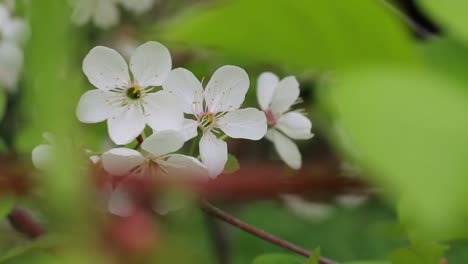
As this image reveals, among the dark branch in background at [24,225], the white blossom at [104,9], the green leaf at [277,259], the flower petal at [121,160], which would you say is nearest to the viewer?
the flower petal at [121,160]

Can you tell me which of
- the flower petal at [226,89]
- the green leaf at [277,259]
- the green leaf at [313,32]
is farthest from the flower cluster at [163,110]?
the green leaf at [313,32]

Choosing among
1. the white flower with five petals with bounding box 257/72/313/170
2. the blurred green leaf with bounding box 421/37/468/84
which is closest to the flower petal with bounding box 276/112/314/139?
the white flower with five petals with bounding box 257/72/313/170

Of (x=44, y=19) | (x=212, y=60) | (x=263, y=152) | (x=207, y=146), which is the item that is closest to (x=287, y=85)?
(x=207, y=146)

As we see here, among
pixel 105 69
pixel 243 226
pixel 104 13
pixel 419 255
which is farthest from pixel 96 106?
pixel 104 13

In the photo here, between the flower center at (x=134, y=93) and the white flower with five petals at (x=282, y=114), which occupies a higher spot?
the white flower with five petals at (x=282, y=114)

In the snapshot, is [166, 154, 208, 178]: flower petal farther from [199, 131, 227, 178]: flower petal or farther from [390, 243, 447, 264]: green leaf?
[390, 243, 447, 264]: green leaf

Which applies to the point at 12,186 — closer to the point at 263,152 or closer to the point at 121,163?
the point at 121,163

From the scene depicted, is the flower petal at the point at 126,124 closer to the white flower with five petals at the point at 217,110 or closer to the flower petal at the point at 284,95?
the white flower with five petals at the point at 217,110

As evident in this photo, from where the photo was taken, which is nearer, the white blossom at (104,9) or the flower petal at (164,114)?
the flower petal at (164,114)

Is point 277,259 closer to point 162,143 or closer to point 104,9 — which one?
point 162,143
